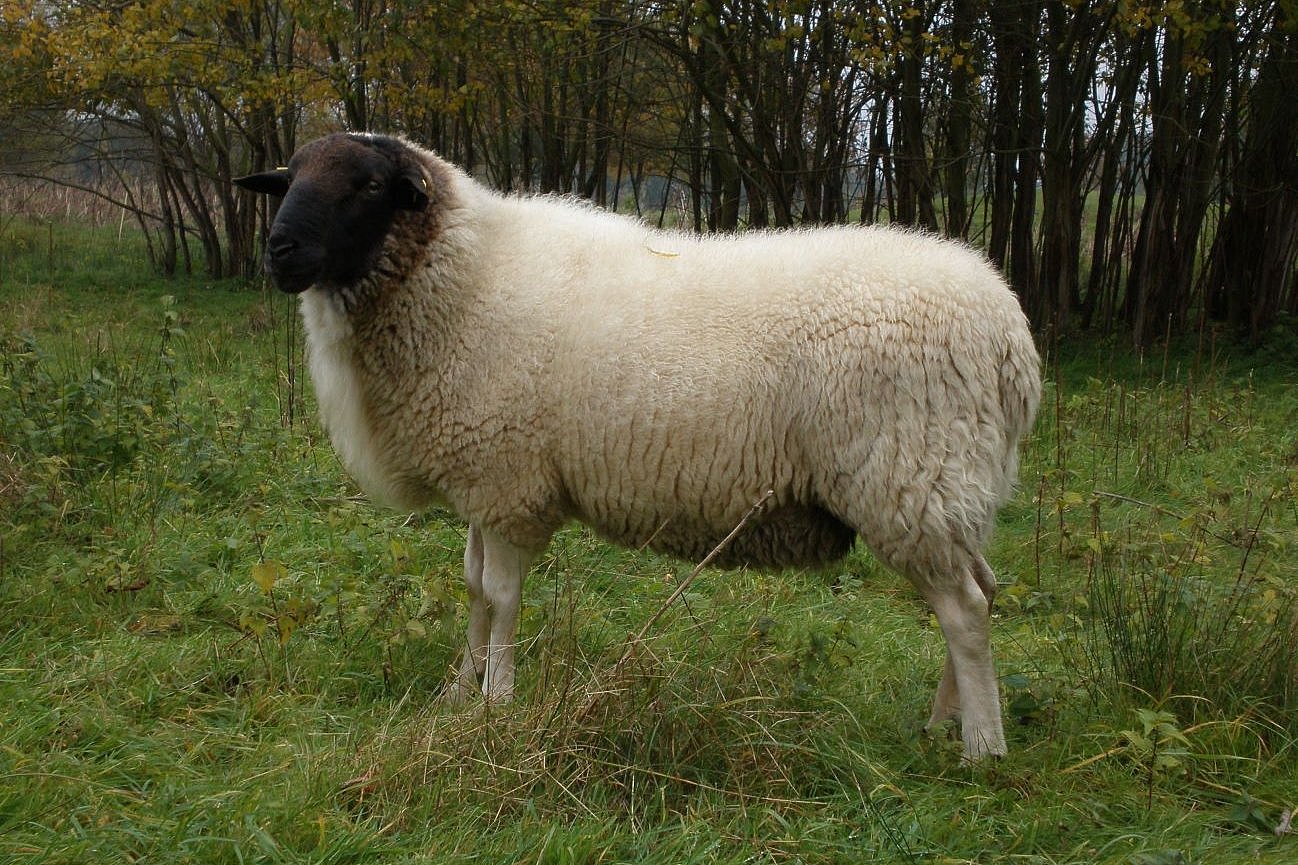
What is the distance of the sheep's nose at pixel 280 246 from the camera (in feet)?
11.3

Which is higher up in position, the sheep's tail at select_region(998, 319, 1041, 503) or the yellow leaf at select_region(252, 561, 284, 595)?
the sheep's tail at select_region(998, 319, 1041, 503)

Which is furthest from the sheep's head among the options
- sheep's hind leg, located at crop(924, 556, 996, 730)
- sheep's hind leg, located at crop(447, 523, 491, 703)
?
sheep's hind leg, located at crop(924, 556, 996, 730)

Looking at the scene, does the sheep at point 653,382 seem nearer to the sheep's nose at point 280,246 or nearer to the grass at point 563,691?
the sheep's nose at point 280,246

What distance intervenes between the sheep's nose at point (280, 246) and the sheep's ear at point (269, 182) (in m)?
0.49

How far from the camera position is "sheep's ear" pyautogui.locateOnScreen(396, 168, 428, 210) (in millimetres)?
3656

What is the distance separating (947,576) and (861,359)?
672 millimetres

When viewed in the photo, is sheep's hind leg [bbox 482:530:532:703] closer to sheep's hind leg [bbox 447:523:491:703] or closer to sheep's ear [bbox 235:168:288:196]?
sheep's hind leg [bbox 447:523:491:703]

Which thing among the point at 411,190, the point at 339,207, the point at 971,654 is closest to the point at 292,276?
the point at 339,207

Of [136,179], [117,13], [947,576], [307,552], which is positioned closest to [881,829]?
[947,576]

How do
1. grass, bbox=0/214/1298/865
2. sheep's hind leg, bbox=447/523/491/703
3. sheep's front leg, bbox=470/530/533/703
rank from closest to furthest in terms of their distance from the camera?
grass, bbox=0/214/1298/865 < sheep's front leg, bbox=470/530/533/703 < sheep's hind leg, bbox=447/523/491/703

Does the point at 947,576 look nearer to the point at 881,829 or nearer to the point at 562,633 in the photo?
the point at 881,829

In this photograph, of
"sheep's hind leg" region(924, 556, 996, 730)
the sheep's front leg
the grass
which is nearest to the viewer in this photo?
the grass

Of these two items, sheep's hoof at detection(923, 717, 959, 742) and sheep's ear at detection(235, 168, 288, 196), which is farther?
sheep's ear at detection(235, 168, 288, 196)

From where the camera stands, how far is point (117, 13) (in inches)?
533
